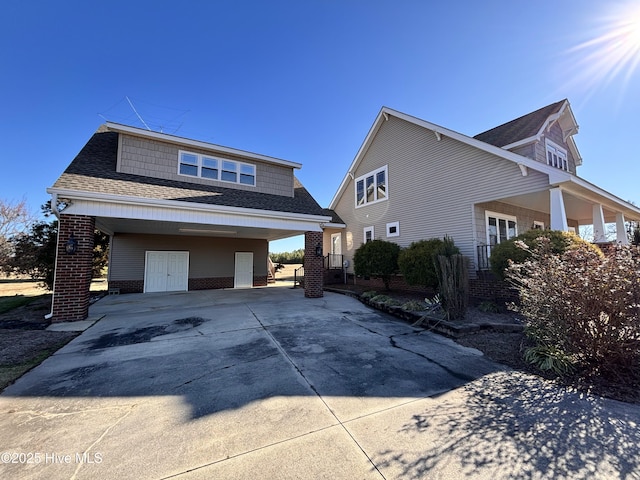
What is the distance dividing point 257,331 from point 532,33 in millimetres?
11977

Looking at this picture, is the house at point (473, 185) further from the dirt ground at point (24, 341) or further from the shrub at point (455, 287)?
the dirt ground at point (24, 341)

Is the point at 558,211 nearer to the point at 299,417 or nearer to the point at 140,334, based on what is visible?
the point at 299,417

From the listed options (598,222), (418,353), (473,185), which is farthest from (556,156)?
(418,353)

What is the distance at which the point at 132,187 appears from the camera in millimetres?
8320

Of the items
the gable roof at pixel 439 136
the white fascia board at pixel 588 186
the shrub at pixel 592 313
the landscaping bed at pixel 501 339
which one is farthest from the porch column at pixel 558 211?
the shrub at pixel 592 313

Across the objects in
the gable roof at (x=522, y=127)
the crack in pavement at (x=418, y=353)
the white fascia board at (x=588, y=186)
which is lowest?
the crack in pavement at (x=418, y=353)

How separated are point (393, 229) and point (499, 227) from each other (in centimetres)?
460

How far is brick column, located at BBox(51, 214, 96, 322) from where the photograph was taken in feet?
22.2

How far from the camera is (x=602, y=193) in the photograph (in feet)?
32.8

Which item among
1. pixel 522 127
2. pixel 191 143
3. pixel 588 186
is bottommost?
pixel 588 186

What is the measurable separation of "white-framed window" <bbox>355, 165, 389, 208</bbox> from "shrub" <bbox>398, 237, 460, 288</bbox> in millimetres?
5030

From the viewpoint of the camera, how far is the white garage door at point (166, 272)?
1338cm

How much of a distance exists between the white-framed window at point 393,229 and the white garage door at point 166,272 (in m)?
10.9

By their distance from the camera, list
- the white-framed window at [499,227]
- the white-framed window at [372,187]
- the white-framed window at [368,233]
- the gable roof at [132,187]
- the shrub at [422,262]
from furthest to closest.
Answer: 1. the white-framed window at [368,233]
2. the white-framed window at [372,187]
3. the white-framed window at [499,227]
4. the shrub at [422,262]
5. the gable roof at [132,187]
